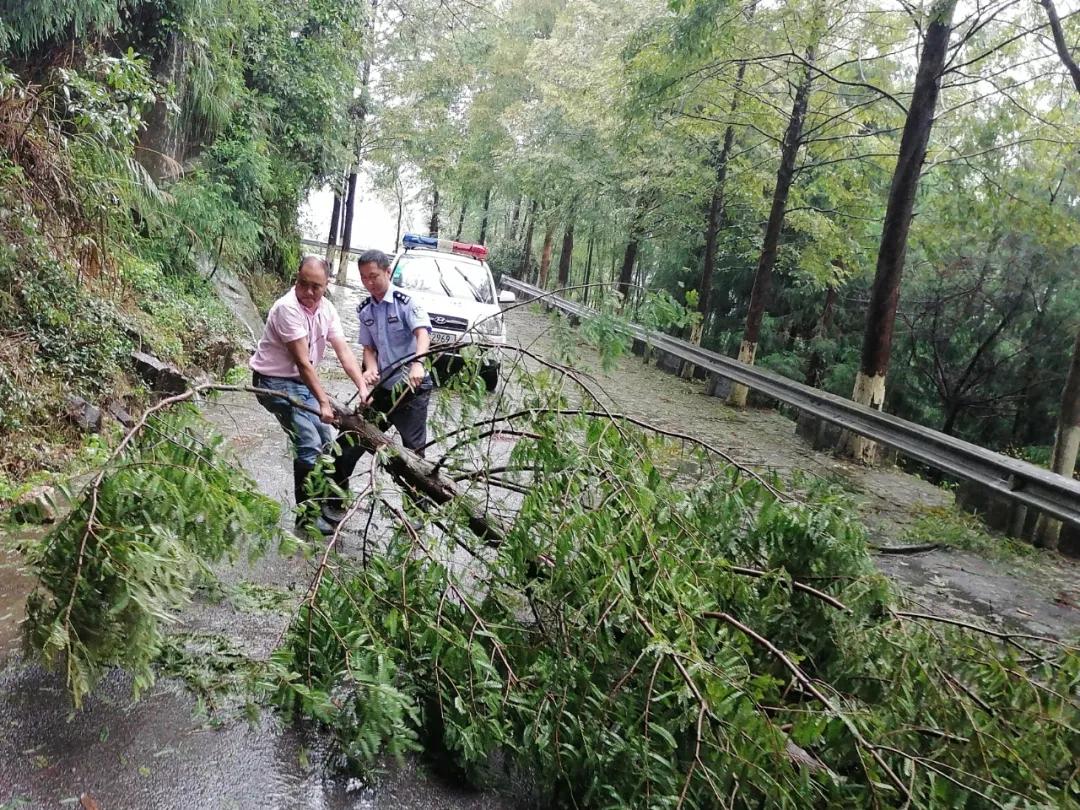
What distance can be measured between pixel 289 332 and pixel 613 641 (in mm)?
2931

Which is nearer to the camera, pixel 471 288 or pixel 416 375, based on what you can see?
pixel 416 375

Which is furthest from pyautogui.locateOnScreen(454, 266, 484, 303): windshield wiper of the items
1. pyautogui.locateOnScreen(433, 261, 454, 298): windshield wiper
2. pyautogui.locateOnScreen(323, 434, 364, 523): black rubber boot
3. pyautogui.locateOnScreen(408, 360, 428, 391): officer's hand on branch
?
pyautogui.locateOnScreen(408, 360, 428, 391): officer's hand on branch

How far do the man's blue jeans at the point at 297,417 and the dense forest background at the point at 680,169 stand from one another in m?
1.83

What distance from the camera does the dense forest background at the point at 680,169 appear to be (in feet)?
20.3

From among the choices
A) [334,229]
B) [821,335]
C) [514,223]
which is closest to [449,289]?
[821,335]

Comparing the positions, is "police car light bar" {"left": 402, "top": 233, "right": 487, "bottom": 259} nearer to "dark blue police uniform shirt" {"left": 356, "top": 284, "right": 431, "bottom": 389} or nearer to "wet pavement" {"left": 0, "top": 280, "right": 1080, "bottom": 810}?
"dark blue police uniform shirt" {"left": 356, "top": 284, "right": 431, "bottom": 389}

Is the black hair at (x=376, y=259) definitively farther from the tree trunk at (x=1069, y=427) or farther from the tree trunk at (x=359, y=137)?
the tree trunk at (x=359, y=137)

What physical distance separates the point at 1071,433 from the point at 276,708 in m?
9.10

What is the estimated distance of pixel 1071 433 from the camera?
27.9 feet

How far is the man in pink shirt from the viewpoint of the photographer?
449 centimetres

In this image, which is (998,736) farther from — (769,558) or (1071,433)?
(1071,433)

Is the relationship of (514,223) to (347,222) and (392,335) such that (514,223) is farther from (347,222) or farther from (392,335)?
(392,335)

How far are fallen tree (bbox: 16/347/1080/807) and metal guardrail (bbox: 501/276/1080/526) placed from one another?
3.09ft

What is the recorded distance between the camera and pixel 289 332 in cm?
450
